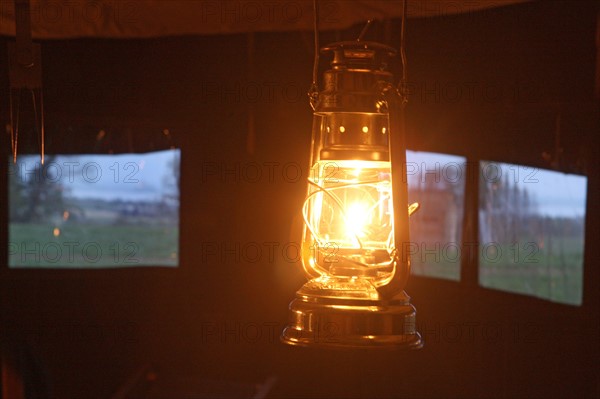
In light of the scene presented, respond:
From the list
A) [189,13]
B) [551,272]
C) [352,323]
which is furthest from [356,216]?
[551,272]

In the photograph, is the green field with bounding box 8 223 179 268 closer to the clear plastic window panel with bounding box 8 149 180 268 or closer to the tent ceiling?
the clear plastic window panel with bounding box 8 149 180 268

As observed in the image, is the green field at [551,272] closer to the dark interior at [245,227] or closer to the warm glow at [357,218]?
the dark interior at [245,227]

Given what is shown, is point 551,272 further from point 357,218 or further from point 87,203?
point 87,203

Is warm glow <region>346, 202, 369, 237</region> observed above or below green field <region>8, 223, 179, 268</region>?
above

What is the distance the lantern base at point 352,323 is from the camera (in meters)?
1.27

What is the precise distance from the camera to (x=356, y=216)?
1.42 metres

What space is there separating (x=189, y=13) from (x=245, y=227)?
2324 millimetres

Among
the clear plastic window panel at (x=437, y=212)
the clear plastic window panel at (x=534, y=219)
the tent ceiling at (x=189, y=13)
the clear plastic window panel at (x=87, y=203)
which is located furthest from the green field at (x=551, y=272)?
the clear plastic window panel at (x=87, y=203)

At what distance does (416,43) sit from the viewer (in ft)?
14.7

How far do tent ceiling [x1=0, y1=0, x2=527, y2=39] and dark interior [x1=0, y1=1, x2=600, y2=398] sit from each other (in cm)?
170

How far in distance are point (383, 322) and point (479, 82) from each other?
3.23 metres

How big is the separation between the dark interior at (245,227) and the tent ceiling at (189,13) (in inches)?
66.7

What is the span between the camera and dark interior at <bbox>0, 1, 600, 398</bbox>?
14.0ft

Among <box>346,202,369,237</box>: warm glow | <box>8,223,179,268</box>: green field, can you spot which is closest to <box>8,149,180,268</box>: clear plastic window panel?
<box>8,223,179,268</box>: green field
